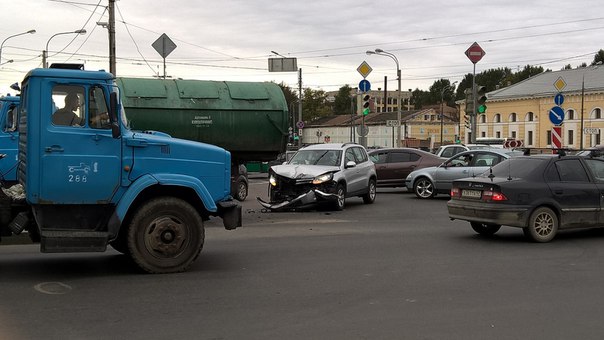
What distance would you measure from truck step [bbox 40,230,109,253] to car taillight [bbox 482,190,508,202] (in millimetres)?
6344

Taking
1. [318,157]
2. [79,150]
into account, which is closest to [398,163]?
[318,157]

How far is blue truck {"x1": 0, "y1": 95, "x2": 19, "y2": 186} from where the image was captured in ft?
37.6

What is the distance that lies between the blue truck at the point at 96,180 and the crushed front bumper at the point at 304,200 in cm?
711

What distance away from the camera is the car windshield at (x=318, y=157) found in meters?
16.6

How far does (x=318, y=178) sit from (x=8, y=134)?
7193mm

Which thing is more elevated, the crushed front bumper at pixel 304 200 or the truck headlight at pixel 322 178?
the truck headlight at pixel 322 178

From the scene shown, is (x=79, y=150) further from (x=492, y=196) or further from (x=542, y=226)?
(x=542, y=226)

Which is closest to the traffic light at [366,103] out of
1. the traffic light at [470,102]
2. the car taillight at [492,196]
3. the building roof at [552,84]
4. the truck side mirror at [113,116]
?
the traffic light at [470,102]

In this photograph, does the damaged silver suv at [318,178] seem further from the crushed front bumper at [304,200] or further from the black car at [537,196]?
the black car at [537,196]

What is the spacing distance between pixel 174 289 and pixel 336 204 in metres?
9.22

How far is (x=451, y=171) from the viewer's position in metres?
18.6

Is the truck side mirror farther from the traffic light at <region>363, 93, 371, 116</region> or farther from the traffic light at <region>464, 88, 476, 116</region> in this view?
the traffic light at <region>363, 93, 371, 116</region>

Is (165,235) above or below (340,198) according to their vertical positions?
above

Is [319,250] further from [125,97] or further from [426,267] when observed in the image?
[125,97]
